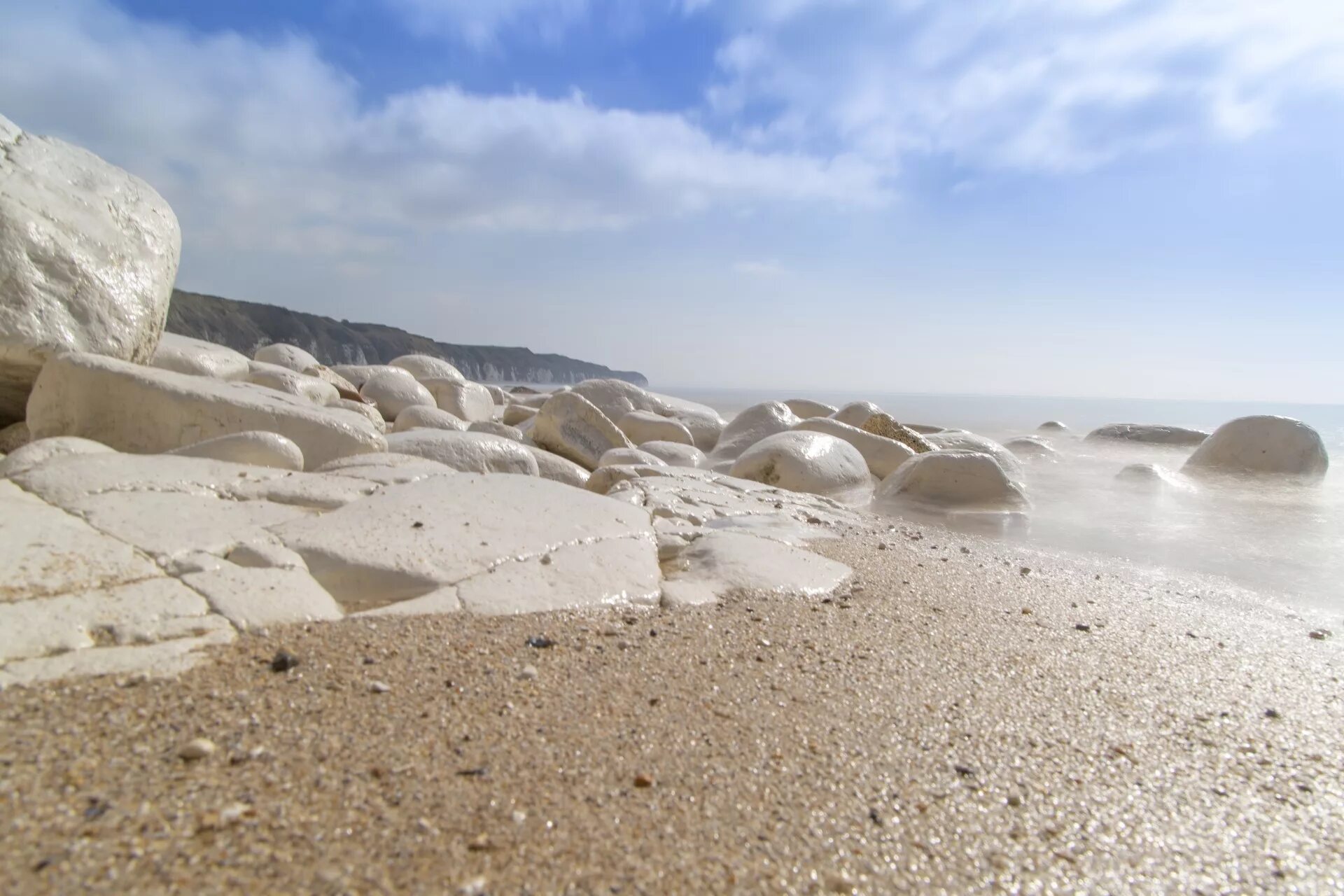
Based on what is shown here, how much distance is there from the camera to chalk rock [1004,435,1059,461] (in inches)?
408

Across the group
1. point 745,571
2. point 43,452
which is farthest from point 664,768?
point 43,452

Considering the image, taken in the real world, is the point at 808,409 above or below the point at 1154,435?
above

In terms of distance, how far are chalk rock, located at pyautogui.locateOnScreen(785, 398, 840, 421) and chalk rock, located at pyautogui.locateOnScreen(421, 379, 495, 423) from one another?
4394 mm

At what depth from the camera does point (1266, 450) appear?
28.2 feet

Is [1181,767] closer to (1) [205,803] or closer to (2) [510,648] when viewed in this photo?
(2) [510,648]

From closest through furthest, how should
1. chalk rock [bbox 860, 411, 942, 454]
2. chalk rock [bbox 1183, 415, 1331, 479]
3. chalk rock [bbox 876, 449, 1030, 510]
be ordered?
1. chalk rock [bbox 876, 449, 1030, 510]
2. chalk rock [bbox 860, 411, 942, 454]
3. chalk rock [bbox 1183, 415, 1331, 479]

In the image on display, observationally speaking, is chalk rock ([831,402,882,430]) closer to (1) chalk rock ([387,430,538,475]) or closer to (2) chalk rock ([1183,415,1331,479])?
(2) chalk rock ([1183,415,1331,479])

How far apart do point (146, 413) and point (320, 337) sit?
106 feet

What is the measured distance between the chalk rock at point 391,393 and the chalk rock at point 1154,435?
12.0 metres

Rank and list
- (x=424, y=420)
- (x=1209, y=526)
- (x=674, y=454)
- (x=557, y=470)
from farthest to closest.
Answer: (x=674, y=454)
(x=424, y=420)
(x=1209, y=526)
(x=557, y=470)

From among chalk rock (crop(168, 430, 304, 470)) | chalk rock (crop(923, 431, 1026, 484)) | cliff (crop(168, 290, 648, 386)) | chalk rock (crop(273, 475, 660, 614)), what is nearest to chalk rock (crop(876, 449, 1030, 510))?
chalk rock (crop(923, 431, 1026, 484))

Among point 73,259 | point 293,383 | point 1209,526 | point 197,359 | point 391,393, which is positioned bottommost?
point 1209,526

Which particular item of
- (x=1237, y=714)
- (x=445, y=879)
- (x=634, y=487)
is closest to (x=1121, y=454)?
(x=634, y=487)

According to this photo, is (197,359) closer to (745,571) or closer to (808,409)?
(745,571)
